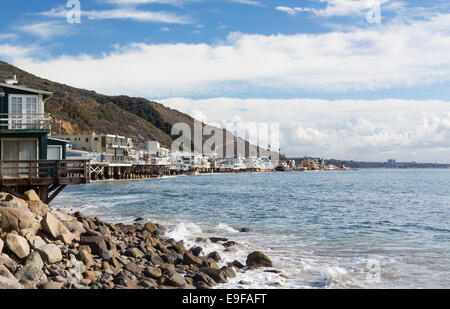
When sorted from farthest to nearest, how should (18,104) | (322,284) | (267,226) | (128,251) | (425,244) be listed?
(267,226) < (18,104) < (425,244) < (128,251) < (322,284)

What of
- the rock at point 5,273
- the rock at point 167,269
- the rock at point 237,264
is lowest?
the rock at point 237,264

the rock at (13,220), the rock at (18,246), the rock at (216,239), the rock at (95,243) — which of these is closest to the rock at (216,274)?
the rock at (95,243)

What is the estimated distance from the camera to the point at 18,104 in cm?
2297

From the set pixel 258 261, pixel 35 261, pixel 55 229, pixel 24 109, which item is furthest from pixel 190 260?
pixel 24 109

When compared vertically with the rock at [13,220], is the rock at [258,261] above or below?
below

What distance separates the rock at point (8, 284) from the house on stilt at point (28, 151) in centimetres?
1102

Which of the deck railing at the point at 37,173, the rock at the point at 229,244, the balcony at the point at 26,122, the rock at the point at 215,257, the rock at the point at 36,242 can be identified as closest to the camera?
the rock at the point at 36,242

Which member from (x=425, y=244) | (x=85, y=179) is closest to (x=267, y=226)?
(x=425, y=244)

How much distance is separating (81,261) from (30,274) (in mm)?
1672

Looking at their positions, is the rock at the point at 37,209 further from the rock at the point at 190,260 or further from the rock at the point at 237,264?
the rock at the point at 237,264

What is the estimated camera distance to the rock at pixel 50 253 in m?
10.7

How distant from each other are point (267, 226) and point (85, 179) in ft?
37.0

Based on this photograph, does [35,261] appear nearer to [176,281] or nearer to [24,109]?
[176,281]
